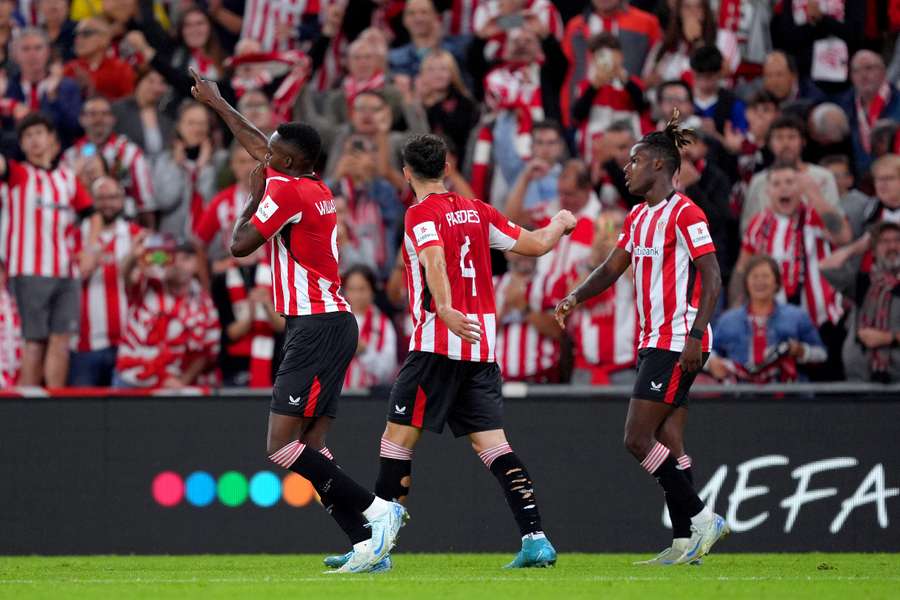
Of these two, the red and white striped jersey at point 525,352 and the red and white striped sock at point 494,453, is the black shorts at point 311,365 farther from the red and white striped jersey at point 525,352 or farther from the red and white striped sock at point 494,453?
the red and white striped jersey at point 525,352

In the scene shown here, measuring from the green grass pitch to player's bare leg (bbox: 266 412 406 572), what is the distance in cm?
17

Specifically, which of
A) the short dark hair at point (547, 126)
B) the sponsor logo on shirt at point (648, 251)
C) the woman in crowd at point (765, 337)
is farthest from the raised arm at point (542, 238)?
the short dark hair at point (547, 126)

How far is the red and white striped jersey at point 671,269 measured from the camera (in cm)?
830

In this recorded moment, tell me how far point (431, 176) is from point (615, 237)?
403cm

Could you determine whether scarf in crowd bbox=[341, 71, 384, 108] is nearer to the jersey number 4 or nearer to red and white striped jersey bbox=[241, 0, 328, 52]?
red and white striped jersey bbox=[241, 0, 328, 52]

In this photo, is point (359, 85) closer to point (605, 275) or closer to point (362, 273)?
point (362, 273)

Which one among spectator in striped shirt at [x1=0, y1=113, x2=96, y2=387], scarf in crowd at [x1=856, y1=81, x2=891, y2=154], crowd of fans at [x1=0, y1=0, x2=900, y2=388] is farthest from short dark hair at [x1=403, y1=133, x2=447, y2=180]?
scarf in crowd at [x1=856, y1=81, x2=891, y2=154]

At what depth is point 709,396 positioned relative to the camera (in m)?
10.9

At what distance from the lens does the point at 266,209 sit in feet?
Result: 25.4

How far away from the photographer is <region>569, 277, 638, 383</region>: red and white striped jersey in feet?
38.6

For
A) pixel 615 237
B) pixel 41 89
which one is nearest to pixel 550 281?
pixel 615 237

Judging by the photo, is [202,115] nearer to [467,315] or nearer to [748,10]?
[748,10]

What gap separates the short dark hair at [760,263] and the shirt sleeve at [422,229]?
412 cm

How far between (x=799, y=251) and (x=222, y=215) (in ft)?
16.0
